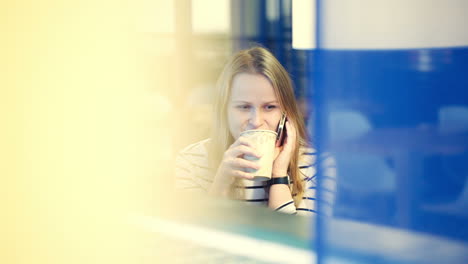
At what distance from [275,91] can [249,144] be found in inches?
6.8

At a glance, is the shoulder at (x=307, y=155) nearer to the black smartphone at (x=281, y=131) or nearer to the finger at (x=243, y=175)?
the black smartphone at (x=281, y=131)

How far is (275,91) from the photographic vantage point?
1.74 meters

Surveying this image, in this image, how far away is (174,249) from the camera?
91.0 inches

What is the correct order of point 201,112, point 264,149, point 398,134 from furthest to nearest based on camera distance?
1. point 201,112
2. point 264,149
3. point 398,134

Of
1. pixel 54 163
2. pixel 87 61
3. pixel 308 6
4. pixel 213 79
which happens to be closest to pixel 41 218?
pixel 54 163

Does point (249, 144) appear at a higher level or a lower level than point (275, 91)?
lower

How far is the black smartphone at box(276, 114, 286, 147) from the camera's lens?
5.68ft

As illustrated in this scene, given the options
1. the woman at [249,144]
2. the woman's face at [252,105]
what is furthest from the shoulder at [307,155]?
the woman's face at [252,105]

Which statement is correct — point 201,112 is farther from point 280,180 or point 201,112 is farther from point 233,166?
point 280,180

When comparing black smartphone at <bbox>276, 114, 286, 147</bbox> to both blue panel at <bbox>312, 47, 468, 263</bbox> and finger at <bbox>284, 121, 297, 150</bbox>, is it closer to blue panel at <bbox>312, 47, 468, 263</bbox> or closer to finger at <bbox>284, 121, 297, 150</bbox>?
finger at <bbox>284, 121, 297, 150</bbox>

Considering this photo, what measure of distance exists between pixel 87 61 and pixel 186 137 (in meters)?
0.74

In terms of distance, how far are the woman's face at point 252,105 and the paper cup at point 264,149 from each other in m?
0.02

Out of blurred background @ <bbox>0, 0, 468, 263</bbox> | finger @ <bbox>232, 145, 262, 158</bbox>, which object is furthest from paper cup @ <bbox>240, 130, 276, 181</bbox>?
blurred background @ <bbox>0, 0, 468, 263</bbox>

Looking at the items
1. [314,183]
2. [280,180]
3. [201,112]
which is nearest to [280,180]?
[280,180]
